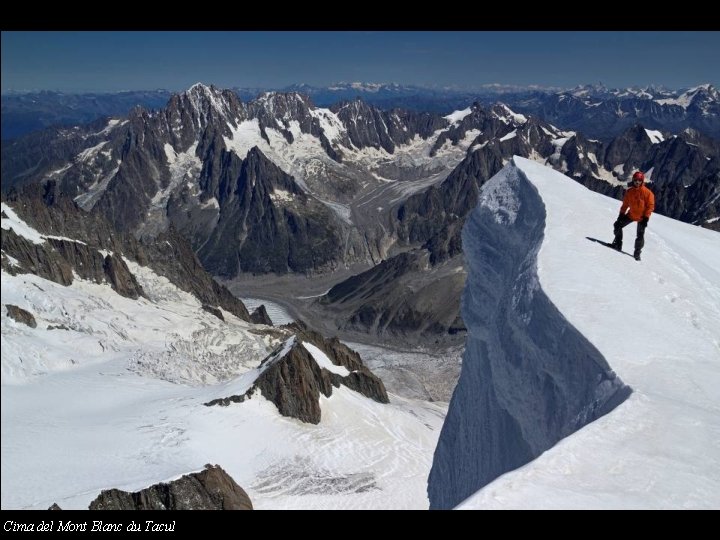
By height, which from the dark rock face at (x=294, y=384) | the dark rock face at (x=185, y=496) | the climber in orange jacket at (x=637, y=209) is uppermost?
the climber in orange jacket at (x=637, y=209)

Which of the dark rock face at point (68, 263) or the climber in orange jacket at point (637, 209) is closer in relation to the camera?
the climber in orange jacket at point (637, 209)

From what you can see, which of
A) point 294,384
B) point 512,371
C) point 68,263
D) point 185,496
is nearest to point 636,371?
point 512,371

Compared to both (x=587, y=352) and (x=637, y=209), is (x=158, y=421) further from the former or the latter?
(x=587, y=352)

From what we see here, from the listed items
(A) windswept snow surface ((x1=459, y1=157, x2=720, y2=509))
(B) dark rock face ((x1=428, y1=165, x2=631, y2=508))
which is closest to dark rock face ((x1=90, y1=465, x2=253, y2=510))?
(B) dark rock face ((x1=428, y1=165, x2=631, y2=508))

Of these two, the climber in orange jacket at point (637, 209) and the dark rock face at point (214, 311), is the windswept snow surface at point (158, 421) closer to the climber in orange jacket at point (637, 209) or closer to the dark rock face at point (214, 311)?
the dark rock face at point (214, 311)

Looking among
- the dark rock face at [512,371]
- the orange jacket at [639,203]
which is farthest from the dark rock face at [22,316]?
the orange jacket at [639,203]

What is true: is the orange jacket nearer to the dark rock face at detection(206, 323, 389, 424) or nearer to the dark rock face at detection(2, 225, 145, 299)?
the dark rock face at detection(206, 323, 389, 424)
